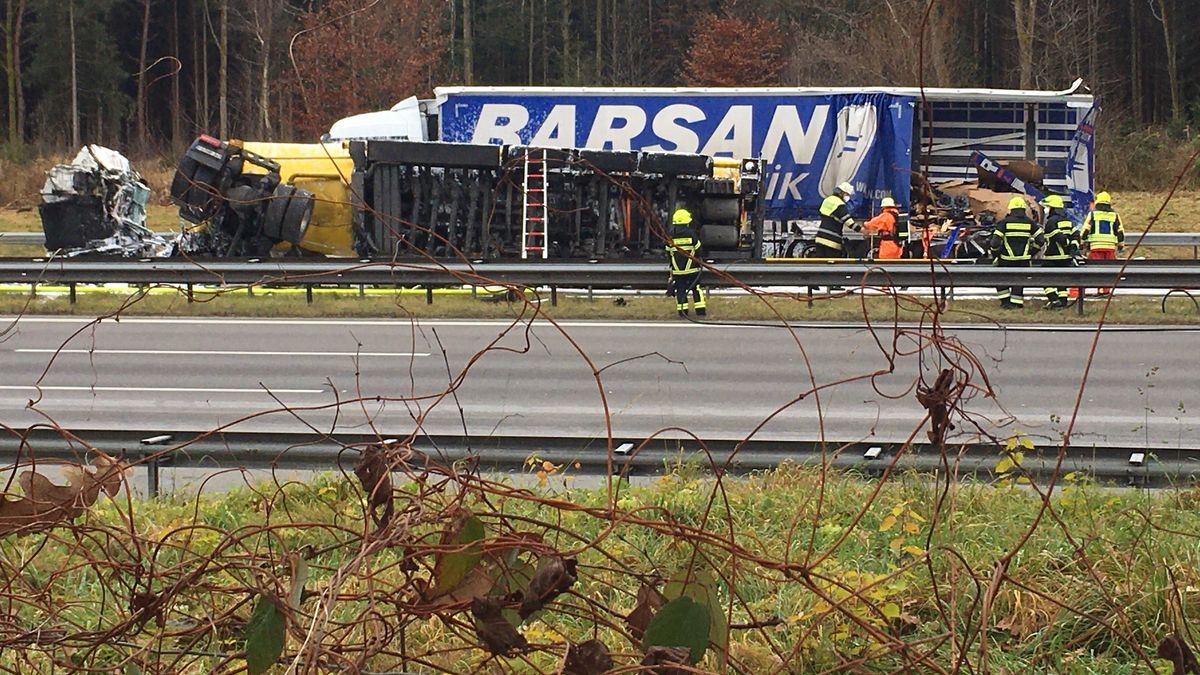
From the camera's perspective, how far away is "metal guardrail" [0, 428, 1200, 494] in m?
6.19

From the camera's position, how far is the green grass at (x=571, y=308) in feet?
50.6

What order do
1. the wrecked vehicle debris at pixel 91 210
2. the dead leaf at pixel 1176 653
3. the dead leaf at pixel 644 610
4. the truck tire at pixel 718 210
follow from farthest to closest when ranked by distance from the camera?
the wrecked vehicle debris at pixel 91 210, the truck tire at pixel 718 210, the dead leaf at pixel 644 610, the dead leaf at pixel 1176 653

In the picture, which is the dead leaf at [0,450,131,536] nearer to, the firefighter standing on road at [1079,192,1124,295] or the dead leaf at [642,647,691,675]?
the dead leaf at [642,647,691,675]

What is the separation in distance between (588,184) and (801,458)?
13466 millimetres

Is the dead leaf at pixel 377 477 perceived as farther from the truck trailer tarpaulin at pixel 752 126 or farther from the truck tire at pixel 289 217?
the truck trailer tarpaulin at pixel 752 126

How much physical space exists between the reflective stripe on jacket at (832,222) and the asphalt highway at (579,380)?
4.98 meters

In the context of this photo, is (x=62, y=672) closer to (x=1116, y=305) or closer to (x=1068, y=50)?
(x=1116, y=305)

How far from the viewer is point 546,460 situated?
6602mm

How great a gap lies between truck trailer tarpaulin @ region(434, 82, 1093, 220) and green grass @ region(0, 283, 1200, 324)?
603cm

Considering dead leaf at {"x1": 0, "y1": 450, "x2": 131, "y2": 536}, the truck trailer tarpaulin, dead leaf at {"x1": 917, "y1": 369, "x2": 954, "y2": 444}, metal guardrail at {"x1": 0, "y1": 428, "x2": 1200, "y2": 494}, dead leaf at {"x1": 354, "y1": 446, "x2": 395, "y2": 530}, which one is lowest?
metal guardrail at {"x1": 0, "y1": 428, "x2": 1200, "y2": 494}

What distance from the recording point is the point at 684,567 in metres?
3.43

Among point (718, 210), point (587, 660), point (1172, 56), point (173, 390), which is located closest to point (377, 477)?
point (587, 660)

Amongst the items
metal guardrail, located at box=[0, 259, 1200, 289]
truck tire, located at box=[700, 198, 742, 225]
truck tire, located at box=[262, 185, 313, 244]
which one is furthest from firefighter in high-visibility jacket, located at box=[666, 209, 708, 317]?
truck tire, located at box=[262, 185, 313, 244]

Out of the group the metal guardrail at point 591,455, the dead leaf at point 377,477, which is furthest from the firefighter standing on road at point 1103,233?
the dead leaf at point 377,477
